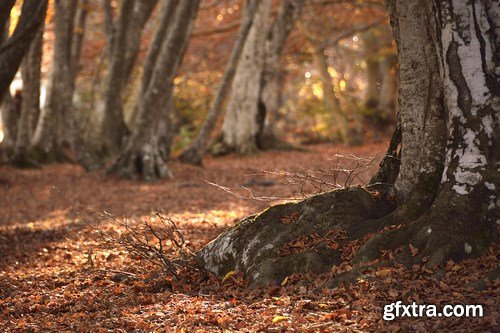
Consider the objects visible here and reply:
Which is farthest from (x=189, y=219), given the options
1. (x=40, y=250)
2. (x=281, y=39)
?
(x=281, y=39)

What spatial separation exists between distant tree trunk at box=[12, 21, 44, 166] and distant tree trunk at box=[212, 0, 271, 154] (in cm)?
533

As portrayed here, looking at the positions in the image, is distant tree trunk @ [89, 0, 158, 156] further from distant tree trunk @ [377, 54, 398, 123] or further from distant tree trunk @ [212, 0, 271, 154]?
distant tree trunk @ [377, 54, 398, 123]

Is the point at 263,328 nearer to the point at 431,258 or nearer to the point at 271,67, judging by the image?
the point at 431,258

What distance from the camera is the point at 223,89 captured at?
51.6 feet

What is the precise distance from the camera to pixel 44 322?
4680 millimetres

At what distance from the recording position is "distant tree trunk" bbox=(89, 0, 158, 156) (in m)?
14.8

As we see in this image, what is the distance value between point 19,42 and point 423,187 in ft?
17.9

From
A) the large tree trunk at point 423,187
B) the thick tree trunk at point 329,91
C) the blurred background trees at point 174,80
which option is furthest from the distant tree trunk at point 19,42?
the thick tree trunk at point 329,91

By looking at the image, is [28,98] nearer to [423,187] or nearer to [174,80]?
[174,80]

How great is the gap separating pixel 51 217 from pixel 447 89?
22.0 feet

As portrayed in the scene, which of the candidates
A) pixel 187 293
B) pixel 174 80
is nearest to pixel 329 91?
pixel 174 80

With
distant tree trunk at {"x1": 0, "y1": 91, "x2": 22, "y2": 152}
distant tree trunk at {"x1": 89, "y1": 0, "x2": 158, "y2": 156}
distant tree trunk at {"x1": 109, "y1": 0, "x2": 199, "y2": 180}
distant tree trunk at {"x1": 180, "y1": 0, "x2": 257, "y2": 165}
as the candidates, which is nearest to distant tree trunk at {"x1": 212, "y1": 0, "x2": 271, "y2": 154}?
distant tree trunk at {"x1": 180, "y1": 0, "x2": 257, "y2": 165}

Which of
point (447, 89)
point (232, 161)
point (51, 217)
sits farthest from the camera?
point (232, 161)

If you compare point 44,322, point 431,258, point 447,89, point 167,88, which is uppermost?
point 167,88
